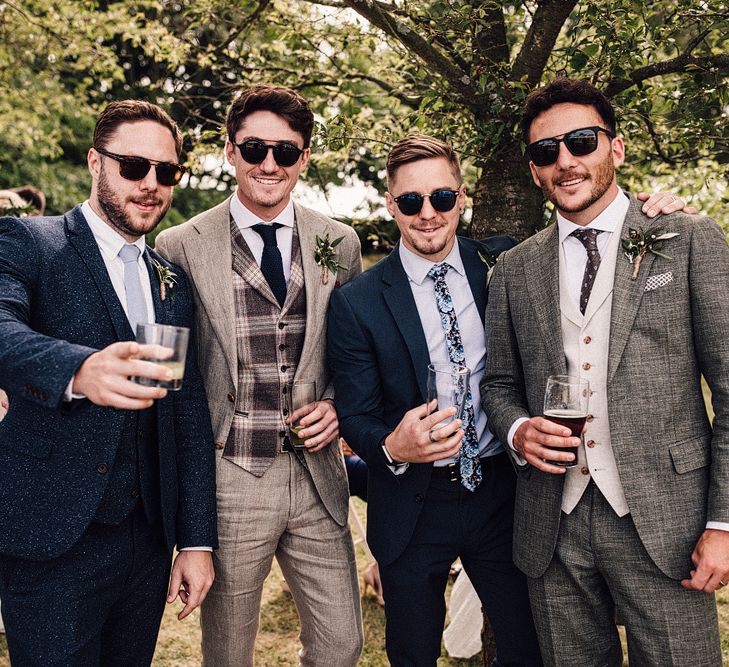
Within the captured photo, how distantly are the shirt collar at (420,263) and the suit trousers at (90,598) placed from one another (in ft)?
5.04

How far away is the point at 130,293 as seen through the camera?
109 inches

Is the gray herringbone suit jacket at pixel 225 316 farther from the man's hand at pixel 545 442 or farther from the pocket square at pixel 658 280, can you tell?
the pocket square at pixel 658 280

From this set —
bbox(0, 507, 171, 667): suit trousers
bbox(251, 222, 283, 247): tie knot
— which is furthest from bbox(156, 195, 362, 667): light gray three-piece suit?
bbox(0, 507, 171, 667): suit trousers

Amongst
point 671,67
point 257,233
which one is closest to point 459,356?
point 257,233

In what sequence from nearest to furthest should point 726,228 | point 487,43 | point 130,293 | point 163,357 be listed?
point 163,357, point 130,293, point 487,43, point 726,228

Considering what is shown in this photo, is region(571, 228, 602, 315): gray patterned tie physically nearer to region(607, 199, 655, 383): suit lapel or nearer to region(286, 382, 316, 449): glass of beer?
region(607, 199, 655, 383): suit lapel

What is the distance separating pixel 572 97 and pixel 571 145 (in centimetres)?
21

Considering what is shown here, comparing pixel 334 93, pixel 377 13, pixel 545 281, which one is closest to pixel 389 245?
pixel 334 93

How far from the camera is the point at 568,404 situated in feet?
8.11

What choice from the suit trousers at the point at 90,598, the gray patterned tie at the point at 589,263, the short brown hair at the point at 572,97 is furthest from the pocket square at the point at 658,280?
the suit trousers at the point at 90,598

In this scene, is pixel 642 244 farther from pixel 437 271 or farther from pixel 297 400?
pixel 297 400

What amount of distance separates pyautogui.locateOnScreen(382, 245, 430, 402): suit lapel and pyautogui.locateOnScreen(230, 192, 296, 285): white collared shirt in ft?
1.63

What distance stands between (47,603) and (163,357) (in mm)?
1210

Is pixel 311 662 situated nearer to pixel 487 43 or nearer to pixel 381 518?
pixel 381 518
